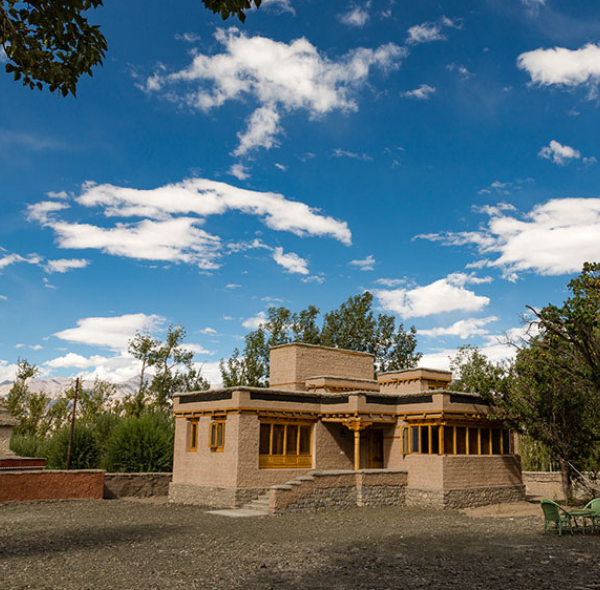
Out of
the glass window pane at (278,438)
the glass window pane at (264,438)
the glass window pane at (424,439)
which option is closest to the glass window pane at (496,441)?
the glass window pane at (424,439)

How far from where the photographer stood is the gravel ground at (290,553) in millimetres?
9734

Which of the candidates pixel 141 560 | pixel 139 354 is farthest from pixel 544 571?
pixel 139 354

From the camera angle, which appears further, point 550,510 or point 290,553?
point 550,510

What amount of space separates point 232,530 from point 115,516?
4.93 m

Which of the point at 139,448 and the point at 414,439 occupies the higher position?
the point at 414,439

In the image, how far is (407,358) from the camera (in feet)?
183

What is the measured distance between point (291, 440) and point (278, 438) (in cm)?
68

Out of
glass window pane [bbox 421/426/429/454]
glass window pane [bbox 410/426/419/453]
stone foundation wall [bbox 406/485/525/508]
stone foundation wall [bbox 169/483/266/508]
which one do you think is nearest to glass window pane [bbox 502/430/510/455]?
stone foundation wall [bbox 406/485/525/508]

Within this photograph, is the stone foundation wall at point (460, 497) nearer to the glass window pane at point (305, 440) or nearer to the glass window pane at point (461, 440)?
the glass window pane at point (461, 440)

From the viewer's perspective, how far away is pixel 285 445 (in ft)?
78.1

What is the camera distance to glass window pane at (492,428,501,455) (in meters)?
25.1

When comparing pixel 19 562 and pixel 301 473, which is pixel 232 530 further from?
pixel 301 473

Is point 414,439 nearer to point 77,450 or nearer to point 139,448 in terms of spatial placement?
point 139,448

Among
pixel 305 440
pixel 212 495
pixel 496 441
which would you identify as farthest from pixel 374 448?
pixel 212 495
